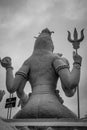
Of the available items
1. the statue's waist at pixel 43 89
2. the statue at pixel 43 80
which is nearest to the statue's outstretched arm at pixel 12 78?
the statue at pixel 43 80

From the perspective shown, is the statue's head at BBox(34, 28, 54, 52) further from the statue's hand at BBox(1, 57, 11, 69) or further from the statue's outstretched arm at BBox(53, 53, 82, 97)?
the statue's hand at BBox(1, 57, 11, 69)

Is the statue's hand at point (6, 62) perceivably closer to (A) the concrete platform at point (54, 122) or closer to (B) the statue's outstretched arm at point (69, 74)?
(B) the statue's outstretched arm at point (69, 74)

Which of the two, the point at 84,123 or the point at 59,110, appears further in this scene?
the point at 59,110

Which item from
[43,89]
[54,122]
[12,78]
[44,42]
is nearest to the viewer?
[54,122]

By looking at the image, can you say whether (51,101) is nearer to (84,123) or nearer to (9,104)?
(84,123)

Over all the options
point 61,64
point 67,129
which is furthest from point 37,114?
point 61,64

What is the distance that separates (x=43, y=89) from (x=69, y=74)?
0.94 m

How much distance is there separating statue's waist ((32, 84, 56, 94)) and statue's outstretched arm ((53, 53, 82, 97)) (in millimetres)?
382

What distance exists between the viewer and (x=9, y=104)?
9398 mm

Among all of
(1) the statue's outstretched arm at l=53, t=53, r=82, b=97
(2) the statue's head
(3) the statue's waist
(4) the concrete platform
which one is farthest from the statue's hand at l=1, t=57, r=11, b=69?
(4) the concrete platform

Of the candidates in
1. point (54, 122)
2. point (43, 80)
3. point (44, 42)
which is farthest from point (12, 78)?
point (54, 122)

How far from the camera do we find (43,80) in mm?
8344

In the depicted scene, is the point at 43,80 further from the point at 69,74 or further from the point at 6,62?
the point at 6,62

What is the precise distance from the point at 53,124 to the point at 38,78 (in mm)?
2101
